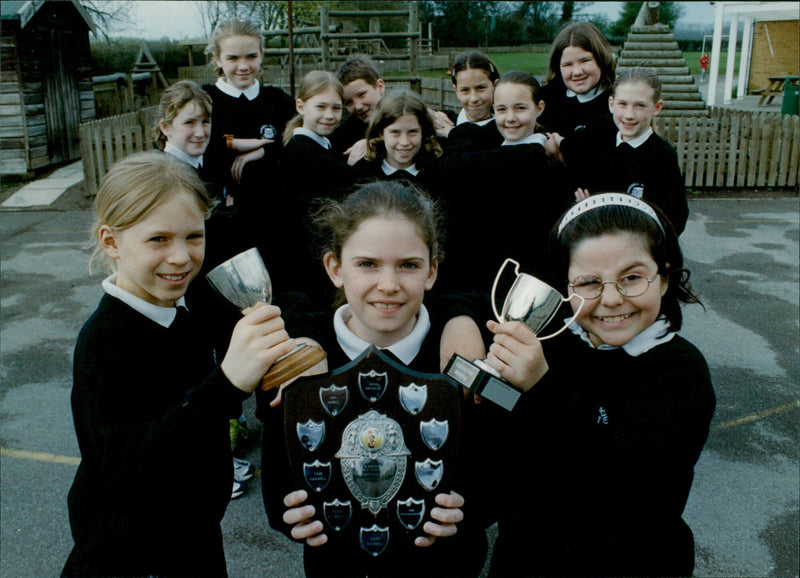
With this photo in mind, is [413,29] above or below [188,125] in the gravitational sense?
Result: above

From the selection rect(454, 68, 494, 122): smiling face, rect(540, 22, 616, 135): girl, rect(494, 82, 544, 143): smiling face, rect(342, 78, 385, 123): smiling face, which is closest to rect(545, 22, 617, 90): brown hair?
rect(540, 22, 616, 135): girl

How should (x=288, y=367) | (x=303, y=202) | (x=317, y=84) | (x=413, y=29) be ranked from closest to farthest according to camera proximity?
(x=288, y=367) < (x=303, y=202) < (x=317, y=84) < (x=413, y=29)

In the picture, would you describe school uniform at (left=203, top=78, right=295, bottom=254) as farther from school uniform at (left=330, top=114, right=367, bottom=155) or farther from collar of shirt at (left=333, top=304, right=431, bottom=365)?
collar of shirt at (left=333, top=304, right=431, bottom=365)

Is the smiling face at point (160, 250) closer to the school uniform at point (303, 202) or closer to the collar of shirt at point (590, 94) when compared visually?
the school uniform at point (303, 202)

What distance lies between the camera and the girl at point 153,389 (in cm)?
162

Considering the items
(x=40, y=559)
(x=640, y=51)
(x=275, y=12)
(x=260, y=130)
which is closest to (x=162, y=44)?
(x=275, y=12)

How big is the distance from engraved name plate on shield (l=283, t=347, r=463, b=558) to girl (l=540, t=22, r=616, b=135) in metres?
2.88

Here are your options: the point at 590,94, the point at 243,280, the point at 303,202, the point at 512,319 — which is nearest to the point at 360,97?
the point at 303,202

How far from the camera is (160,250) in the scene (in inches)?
75.0

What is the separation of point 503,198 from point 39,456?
3.30 metres

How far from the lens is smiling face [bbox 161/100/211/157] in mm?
4031

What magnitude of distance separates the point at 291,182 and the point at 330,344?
2.32m

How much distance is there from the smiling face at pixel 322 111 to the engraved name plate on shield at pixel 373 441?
2.79m

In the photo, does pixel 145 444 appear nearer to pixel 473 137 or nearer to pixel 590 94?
pixel 473 137
